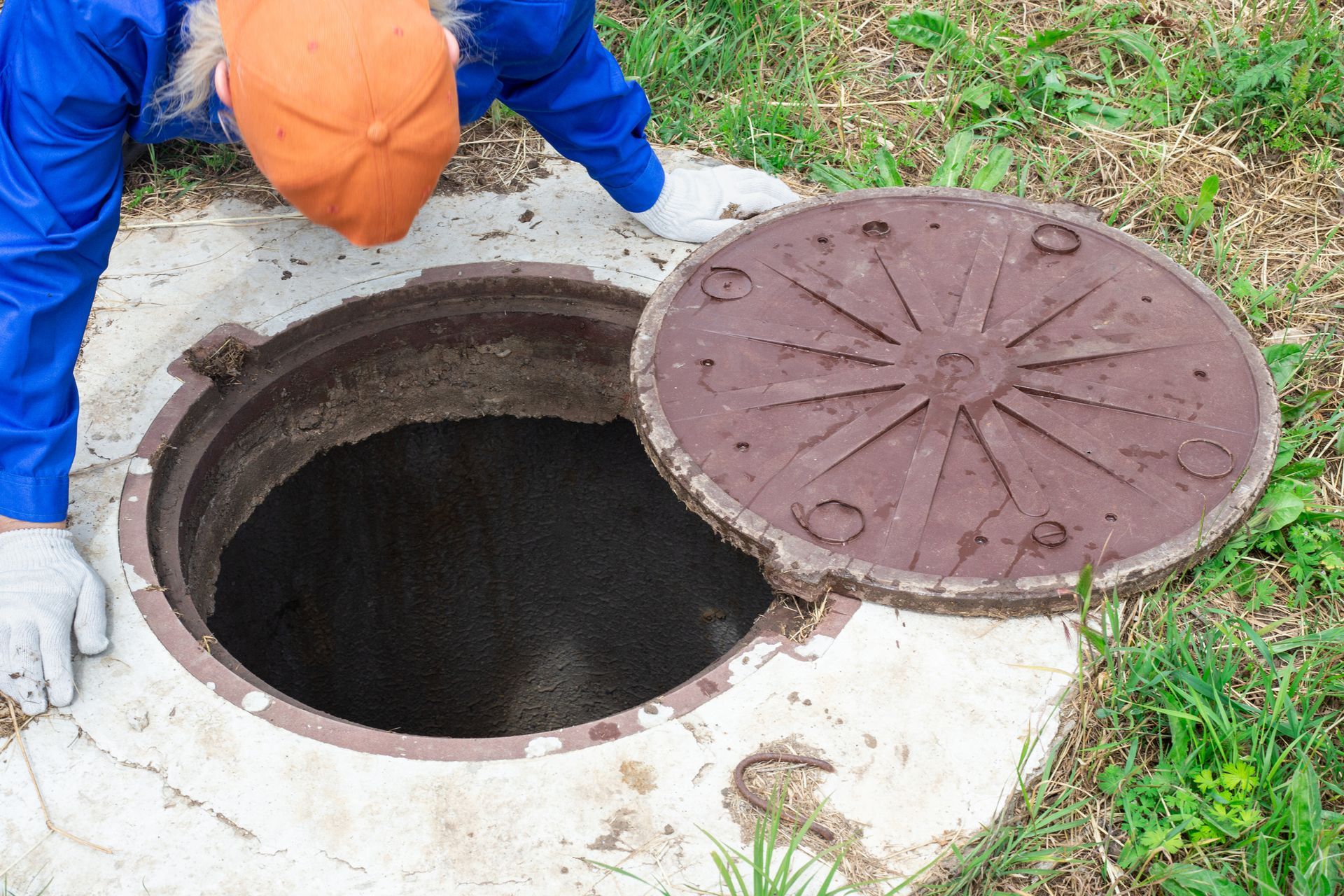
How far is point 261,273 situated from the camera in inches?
97.3

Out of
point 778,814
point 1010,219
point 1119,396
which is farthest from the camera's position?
point 1010,219

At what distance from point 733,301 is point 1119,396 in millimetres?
742

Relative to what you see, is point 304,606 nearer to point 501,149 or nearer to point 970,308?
point 501,149

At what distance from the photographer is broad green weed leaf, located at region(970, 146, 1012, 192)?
8.97 ft

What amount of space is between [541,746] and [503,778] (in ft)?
0.24

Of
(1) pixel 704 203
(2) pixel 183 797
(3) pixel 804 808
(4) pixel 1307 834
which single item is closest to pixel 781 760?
(3) pixel 804 808

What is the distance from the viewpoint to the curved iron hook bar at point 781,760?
1570 millimetres

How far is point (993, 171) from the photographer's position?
108 inches

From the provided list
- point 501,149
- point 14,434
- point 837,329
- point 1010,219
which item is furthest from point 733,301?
point 14,434

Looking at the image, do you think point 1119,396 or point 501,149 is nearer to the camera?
point 1119,396

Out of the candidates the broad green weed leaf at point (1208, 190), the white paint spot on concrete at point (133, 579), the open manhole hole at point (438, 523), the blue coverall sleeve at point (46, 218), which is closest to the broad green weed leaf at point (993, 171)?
the broad green weed leaf at point (1208, 190)

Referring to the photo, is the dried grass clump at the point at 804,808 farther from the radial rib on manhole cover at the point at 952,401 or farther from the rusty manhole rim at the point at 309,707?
the radial rib on manhole cover at the point at 952,401

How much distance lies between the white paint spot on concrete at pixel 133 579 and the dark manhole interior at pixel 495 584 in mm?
796

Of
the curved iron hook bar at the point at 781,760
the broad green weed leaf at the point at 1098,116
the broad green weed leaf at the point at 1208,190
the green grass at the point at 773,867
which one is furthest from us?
the broad green weed leaf at the point at 1098,116
